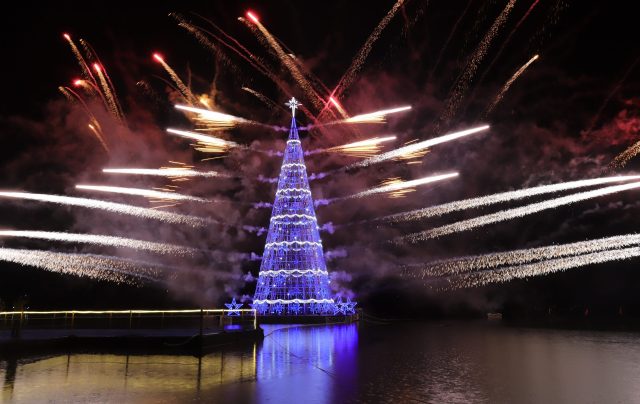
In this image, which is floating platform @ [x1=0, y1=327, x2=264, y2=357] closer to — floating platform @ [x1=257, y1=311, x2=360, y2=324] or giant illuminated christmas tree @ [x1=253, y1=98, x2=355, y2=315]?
floating platform @ [x1=257, y1=311, x2=360, y2=324]

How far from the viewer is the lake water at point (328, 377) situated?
34.2 feet

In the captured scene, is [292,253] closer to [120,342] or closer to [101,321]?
[101,321]

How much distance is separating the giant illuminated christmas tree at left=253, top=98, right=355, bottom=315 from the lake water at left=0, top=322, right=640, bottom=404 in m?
12.9

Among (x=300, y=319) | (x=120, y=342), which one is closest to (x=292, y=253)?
(x=300, y=319)

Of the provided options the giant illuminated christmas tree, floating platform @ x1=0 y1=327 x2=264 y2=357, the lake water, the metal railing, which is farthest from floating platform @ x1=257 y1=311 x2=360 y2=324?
the lake water

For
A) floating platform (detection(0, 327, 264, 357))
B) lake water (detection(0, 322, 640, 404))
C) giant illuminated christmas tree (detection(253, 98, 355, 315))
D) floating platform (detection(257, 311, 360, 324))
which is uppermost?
giant illuminated christmas tree (detection(253, 98, 355, 315))

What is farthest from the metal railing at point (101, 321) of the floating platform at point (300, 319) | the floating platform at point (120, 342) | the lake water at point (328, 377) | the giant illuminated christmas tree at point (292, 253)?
the giant illuminated christmas tree at point (292, 253)

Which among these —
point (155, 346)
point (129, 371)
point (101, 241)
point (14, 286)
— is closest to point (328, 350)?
point (155, 346)

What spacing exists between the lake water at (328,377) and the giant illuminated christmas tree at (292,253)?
42.4ft

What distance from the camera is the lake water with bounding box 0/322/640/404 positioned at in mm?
10422

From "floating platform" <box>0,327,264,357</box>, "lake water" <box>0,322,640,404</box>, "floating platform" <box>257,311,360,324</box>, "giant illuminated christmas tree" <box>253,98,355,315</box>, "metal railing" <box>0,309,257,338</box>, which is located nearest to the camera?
"lake water" <box>0,322,640,404</box>

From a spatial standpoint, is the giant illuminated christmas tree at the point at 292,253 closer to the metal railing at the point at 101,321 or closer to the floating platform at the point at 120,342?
the metal railing at the point at 101,321

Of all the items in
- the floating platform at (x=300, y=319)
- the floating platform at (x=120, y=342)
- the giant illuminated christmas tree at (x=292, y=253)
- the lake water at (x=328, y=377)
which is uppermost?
the giant illuminated christmas tree at (x=292, y=253)

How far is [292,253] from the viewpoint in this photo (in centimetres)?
3428
